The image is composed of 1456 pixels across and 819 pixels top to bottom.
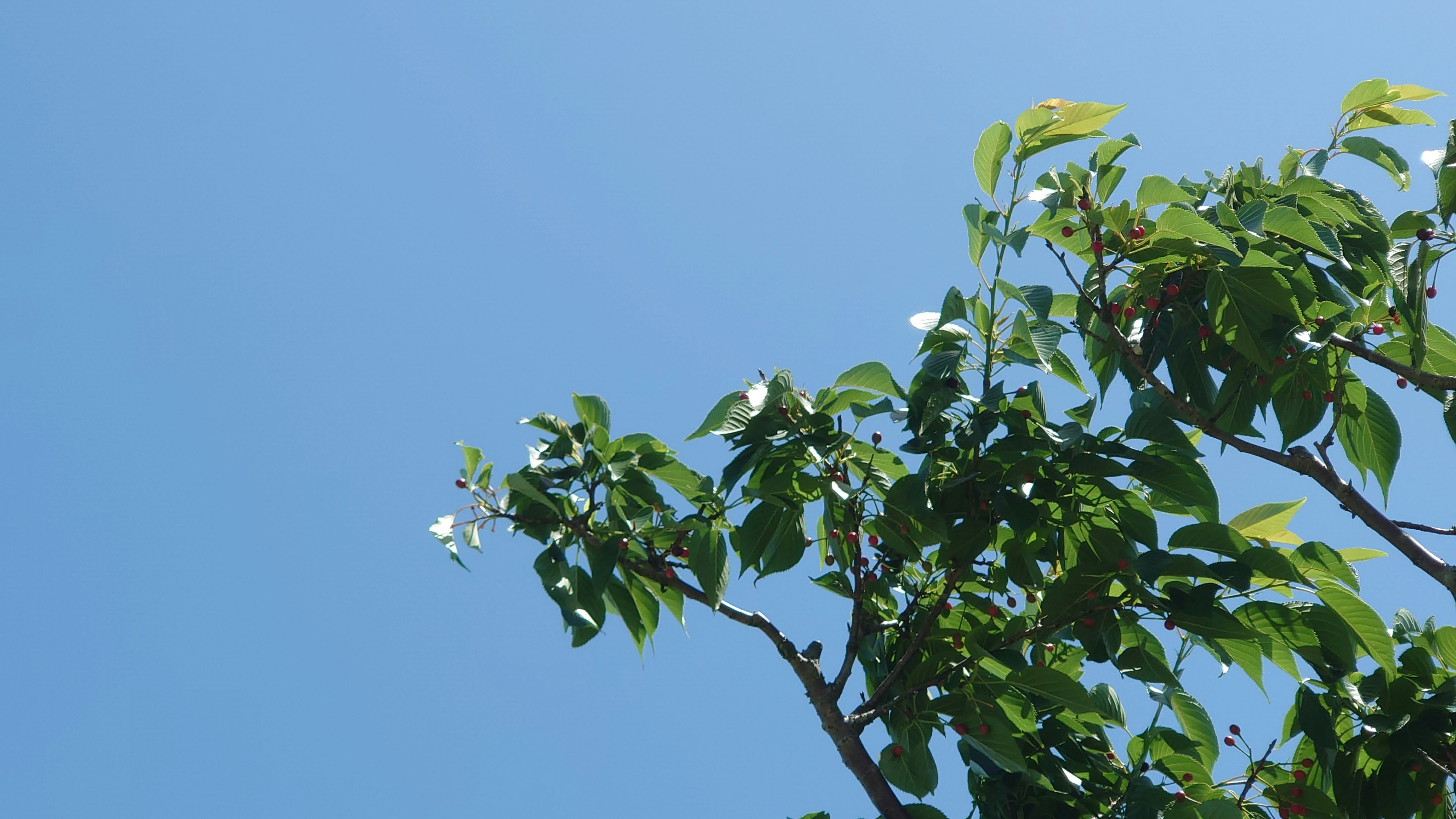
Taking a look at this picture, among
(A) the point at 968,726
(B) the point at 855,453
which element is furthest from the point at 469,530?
(A) the point at 968,726

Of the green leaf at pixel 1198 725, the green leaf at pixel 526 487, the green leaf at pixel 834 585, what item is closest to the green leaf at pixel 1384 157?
the green leaf at pixel 1198 725

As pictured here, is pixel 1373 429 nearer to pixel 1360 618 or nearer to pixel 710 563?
pixel 1360 618

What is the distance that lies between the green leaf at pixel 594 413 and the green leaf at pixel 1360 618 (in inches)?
85.3

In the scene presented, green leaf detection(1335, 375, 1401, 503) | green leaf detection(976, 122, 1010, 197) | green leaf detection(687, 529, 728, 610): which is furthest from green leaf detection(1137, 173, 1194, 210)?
green leaf detection(687, 529, 728, 610)

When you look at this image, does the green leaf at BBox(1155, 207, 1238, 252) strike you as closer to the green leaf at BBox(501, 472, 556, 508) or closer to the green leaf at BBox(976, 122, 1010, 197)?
the green leaf at BBox(976, 122, 1010, 197)

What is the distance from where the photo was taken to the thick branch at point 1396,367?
10.2ft

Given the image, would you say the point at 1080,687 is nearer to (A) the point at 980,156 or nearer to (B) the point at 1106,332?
(B) the point at 1106,332

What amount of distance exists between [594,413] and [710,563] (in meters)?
0.61

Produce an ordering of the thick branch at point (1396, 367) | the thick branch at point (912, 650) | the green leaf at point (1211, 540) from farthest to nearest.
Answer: the thick branch at point (912, 650)
the thick branch at point (1396, 367)
the green leaf at point (1211, 540)

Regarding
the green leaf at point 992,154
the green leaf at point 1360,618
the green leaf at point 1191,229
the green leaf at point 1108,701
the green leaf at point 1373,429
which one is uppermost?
the green leaf at point 992,154

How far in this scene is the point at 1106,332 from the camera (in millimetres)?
3555

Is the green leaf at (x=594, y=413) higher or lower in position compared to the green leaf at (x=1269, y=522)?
higher

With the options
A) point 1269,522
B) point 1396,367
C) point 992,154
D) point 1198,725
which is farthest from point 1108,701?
point 992,154

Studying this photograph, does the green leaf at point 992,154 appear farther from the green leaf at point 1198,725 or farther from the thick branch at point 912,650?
the green leaf at point 1198,725
